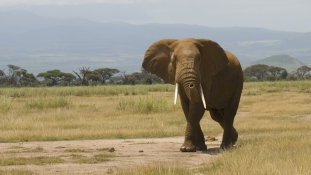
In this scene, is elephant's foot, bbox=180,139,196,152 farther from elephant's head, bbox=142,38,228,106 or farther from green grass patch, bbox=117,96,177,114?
green grass patch, bbox=117,96,177,114

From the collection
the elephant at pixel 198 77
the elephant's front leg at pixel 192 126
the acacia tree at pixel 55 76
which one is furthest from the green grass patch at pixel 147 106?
the acacia tree at pixel 55 76

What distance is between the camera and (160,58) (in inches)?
482

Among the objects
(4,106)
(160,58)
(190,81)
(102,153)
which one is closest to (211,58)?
(160,58)

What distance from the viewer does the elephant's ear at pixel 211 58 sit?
1209cm

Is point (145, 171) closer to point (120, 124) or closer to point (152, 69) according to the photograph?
point (152, 69)

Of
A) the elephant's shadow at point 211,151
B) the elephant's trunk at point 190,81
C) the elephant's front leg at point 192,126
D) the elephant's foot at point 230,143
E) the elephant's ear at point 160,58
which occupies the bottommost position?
the elephant's shadow at point 211,151

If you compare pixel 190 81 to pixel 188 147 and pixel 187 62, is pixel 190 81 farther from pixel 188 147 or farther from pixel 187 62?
pixel 188 147

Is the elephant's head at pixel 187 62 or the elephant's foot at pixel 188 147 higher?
the elephant's head at pixel 187 62

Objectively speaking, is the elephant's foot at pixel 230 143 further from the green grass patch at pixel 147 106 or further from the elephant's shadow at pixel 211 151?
the green grass patch at pixel 147 106

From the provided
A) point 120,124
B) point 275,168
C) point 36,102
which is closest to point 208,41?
point 275,168

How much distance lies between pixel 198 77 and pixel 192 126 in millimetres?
1174

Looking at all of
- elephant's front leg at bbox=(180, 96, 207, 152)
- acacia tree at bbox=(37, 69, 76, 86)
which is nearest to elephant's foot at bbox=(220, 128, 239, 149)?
elephant's front leg at bbox=(180, 96, 207, 152)

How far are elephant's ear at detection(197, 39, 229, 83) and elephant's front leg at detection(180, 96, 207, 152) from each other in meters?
0.63

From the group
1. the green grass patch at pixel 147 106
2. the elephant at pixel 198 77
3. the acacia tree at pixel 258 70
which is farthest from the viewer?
the acacia tree at pixel 258 70
